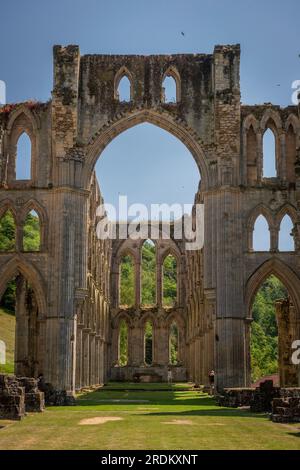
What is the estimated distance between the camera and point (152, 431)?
1628 cm

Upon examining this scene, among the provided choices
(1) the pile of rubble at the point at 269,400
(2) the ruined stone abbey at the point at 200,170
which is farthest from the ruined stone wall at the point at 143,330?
(1) the pile of rubble at the point at 269,400

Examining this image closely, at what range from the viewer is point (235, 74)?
32.7 meters

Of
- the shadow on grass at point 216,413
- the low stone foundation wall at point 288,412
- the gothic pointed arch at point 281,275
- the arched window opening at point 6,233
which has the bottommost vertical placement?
the shadow on grass at point 216,413

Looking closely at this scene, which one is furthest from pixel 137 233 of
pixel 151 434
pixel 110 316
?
pixel 151 434

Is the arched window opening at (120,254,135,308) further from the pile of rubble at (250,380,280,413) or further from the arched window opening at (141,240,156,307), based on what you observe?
the pile of rubble at (250,380,280,413)

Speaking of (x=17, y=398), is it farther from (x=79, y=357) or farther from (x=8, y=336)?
(x=8, y=336)

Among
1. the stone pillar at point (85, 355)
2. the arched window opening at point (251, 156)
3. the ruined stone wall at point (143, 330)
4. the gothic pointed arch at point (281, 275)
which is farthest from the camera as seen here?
the ruined stone wall at point (143, 330)

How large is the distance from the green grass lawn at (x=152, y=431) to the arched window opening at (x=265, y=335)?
88.6ft

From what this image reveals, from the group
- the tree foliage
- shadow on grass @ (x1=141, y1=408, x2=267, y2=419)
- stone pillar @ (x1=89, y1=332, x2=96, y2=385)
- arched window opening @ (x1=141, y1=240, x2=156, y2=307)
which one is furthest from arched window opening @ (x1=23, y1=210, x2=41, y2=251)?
shadow on grass @ (x1=141, y1=408, x2=267, y2=419)

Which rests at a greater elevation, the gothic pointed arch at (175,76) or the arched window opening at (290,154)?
the gothic pointed arch at (175,76)

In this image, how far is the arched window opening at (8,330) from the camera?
4627 cm

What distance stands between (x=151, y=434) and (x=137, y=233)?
42.6 m

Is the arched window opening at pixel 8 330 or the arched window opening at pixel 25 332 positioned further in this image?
the arched window opening at pixel 8 330

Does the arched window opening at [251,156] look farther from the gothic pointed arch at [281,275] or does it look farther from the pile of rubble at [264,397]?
the pile of rubble at [264,397]
